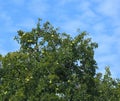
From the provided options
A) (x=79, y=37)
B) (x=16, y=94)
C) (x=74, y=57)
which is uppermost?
(x=79, y=37)

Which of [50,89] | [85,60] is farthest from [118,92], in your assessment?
[50,89]

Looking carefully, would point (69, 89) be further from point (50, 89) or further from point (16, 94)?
point (16, 94)

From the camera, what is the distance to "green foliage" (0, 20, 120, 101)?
31594 mm

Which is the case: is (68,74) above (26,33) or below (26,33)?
below

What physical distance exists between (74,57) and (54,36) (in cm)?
256

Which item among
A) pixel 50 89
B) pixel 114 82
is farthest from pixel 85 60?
pixel 114 82

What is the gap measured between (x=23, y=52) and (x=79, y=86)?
5.09 metres

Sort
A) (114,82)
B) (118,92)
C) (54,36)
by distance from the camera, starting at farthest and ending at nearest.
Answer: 1. (114,82)
2. (118,92)
3. (54,36)

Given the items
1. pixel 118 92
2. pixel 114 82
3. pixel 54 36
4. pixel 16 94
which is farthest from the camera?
pixel 114 82

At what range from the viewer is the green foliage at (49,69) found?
1244 inches

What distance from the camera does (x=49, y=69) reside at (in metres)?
32.0

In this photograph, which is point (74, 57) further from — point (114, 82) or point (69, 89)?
point (114, 82)

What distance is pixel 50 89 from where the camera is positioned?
31.6 metres

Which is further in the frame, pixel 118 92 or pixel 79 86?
pixel 118 92
